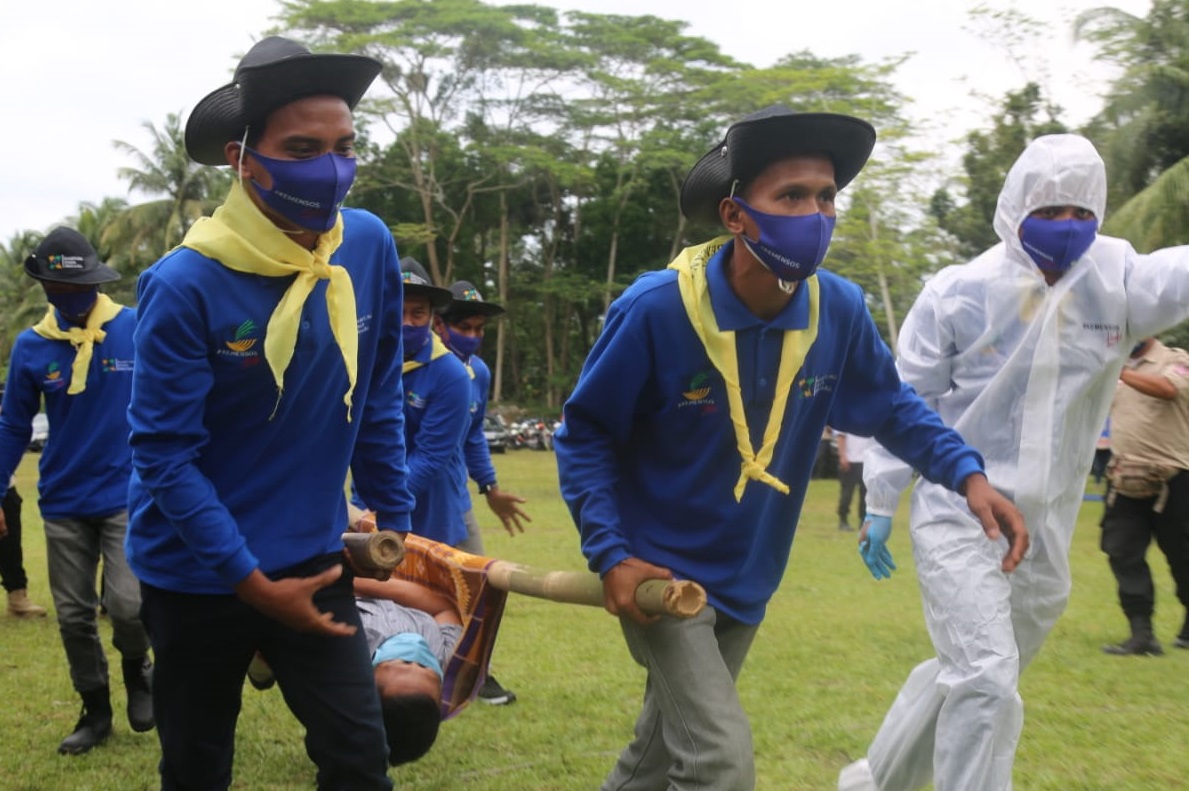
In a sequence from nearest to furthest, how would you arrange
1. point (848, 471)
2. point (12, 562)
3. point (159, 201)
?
point (12, 562)
point (848, 471)
point (159, 201)

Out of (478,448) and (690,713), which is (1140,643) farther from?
(690,713)

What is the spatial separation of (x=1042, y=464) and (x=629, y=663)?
3.93 meters

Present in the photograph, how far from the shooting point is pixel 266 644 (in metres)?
3.43

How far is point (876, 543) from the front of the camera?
4.92 meters

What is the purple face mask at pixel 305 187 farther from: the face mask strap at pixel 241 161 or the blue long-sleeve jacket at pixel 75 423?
the blue long-sleeve jacket at pixel 75 423

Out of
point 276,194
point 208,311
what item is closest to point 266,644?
point 208,311

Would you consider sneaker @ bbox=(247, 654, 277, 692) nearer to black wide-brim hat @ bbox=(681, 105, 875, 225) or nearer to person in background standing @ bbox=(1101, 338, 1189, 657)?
black wide-brim hat @ bbox=(681, 105, 875, 225)

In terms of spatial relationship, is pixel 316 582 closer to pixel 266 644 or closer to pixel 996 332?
pixel 266 644

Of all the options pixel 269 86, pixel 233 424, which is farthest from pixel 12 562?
pixel 269 86

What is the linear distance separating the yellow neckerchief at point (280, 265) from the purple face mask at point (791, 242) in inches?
43.0

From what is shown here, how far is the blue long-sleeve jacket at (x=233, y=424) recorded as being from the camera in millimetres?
3135

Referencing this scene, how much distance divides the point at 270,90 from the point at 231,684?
1518mm

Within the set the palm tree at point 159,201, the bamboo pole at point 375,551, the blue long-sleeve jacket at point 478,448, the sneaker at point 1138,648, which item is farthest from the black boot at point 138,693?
the palm tree at point 159,201

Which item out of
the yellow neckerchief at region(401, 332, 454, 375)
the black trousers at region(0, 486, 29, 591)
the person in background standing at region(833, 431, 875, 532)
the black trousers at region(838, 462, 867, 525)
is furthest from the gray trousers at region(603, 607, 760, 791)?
the black trousers at region(838, 462, 867, 525)
